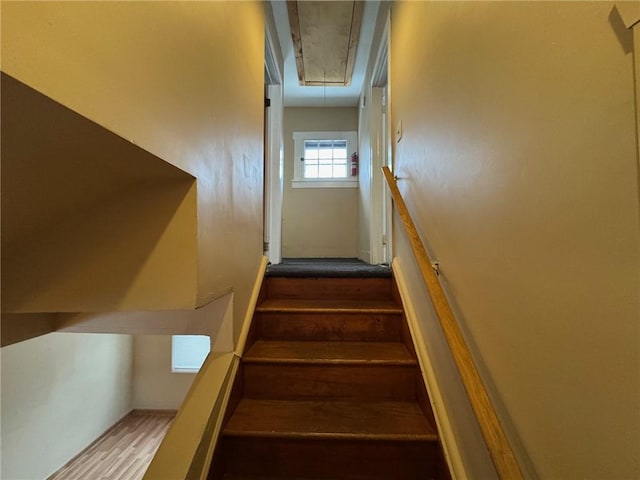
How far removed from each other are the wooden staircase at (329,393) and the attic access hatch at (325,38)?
2154 millimetres

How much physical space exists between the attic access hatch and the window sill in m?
1.26

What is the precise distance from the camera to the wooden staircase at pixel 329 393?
127cm

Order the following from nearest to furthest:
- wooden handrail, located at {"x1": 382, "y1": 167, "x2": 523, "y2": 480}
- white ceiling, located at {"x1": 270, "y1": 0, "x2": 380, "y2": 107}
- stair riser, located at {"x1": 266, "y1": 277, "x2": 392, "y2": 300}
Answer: wooden handrail, located at {"x1": 382, "y1": 167, "x2": 523, "y2": 480} < stair riser, located at {"x1": 266, "y1": 277, "x2": 392, "y2": 300} < white ceiling, located at {"x1": 270, "y1": 0, "x2": 380, "y2": 107}

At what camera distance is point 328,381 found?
1563 mm

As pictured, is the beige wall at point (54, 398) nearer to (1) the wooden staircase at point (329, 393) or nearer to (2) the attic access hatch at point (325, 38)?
(1) the wooden staircase at point (329, 393)

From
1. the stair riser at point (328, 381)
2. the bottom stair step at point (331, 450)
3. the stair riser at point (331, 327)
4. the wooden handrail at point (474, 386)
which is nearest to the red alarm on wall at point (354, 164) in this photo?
the stair riser at point (331, 327)

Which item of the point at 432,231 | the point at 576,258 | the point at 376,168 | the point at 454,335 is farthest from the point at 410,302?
the point at 376,168

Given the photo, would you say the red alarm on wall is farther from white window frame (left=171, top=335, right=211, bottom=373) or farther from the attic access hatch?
white window frame (left=171, top=335, right=211, bottom=373)

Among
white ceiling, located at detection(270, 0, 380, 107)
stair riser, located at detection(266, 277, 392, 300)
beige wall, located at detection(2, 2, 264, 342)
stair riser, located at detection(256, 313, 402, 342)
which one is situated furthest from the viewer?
white ceiling, located at detection(270, 0, 380, 107)

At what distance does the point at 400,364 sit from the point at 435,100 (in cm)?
127

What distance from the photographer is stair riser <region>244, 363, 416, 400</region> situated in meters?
1.55

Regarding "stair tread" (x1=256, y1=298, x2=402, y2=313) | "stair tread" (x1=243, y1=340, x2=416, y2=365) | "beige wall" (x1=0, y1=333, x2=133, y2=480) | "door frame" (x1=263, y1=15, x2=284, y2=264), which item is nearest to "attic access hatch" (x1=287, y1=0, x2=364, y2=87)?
"door frame" (x1=263, y1=15, x2=284, y2=264)

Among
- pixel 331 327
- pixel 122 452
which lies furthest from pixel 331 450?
pixel 122 452

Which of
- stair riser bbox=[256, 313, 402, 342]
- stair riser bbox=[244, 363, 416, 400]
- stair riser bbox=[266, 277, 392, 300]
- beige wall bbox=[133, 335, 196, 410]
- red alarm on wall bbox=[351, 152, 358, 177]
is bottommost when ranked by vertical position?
beige wall bbox=[133, 335, 196, 410]
